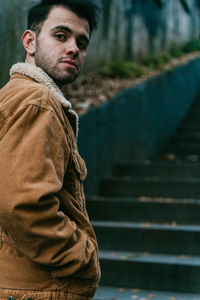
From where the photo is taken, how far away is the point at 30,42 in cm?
201

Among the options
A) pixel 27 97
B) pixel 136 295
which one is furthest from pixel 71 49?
pixel 136 295

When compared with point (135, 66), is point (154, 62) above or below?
below

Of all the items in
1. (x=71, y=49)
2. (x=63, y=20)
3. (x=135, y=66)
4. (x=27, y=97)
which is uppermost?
(x=63, y=20)

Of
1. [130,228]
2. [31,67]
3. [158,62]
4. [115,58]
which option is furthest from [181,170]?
[31,67]

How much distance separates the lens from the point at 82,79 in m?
7.64

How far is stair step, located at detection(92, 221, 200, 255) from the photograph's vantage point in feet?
16.3

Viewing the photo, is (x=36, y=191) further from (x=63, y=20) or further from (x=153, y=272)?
(x=153, y=272)

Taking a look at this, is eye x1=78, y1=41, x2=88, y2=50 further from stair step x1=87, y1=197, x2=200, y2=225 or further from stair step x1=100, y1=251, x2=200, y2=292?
stair step x1=87, y1=197, x2=200, y2=225

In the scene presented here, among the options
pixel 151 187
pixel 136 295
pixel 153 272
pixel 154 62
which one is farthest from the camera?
pixel 154 62

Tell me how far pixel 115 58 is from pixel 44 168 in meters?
8.41

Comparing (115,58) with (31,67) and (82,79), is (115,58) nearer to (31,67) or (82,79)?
(82,79)

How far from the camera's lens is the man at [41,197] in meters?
1.56

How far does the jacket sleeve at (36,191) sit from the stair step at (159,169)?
5244 mm

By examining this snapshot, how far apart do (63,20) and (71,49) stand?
0.13 meters
